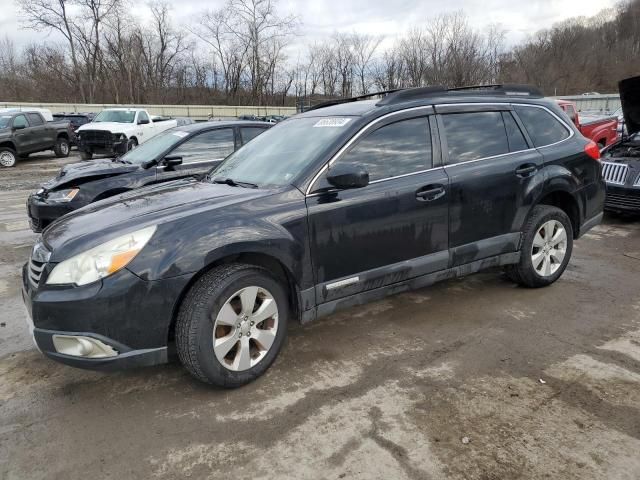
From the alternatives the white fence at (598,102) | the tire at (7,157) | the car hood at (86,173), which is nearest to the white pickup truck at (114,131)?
the tire at (7,157)

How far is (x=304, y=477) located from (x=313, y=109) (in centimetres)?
318

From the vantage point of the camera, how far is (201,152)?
6.84m

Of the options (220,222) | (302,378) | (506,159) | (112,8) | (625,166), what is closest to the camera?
(220,222)

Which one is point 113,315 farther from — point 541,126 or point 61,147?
point 61,147

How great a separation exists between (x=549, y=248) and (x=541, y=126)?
115cm

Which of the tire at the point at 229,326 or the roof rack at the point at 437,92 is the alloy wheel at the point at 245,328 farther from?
the roof rack at the point at 437,92

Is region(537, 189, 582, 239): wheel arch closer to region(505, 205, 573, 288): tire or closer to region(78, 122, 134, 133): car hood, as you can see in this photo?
region(505, 205, 573, 288): tire

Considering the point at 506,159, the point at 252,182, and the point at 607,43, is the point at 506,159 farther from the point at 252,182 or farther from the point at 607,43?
the point at 607,43

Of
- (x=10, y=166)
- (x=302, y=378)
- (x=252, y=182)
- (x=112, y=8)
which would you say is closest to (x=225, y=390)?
(x=302, y=378)

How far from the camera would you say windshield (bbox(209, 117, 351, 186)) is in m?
3.45

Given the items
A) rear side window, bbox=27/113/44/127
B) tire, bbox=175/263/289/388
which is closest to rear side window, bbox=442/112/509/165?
tire, bbox=175/263/289/388

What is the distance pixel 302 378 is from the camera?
10.4 feet

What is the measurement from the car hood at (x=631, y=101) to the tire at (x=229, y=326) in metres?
7.19

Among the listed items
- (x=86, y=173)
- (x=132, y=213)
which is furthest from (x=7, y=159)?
(x=132, y=213)
